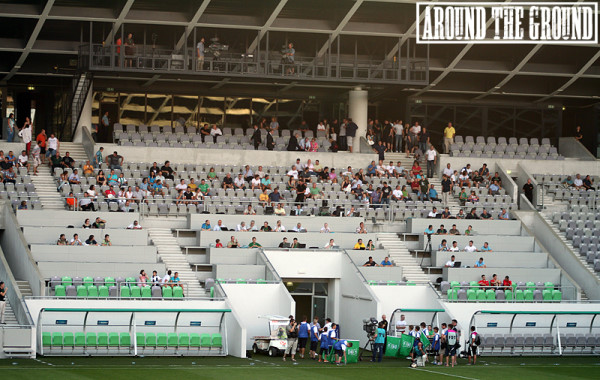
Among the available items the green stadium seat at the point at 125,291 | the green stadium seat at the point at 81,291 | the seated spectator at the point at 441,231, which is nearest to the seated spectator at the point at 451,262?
the seated spectator at the point at 441,231

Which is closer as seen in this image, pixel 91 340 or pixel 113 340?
pixel 91 340

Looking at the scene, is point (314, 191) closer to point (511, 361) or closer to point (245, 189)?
point (245, 189)

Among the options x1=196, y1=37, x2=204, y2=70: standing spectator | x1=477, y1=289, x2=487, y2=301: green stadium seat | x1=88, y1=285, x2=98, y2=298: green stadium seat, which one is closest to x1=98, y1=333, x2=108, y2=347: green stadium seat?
x1=88, y1=285, x2=98, y2=298: green stadium seat

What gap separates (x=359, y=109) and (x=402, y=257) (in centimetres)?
1167

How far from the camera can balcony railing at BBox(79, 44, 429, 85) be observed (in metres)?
44.1

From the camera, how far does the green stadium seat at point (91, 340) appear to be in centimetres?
3045

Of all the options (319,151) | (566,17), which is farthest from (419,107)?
(566,17)

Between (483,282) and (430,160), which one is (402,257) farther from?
(430,160)

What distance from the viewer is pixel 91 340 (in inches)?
1200

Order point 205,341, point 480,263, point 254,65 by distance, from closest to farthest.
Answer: point 205,341 → point 480,263 → point 254,65

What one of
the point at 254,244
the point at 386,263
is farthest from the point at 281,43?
the point at 386,263

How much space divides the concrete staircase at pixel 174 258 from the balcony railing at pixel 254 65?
8.45 meters

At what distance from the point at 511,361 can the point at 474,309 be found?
2577 mm

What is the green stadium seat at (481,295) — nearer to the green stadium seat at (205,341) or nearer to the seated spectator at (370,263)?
the seated spectator at (370,263)
